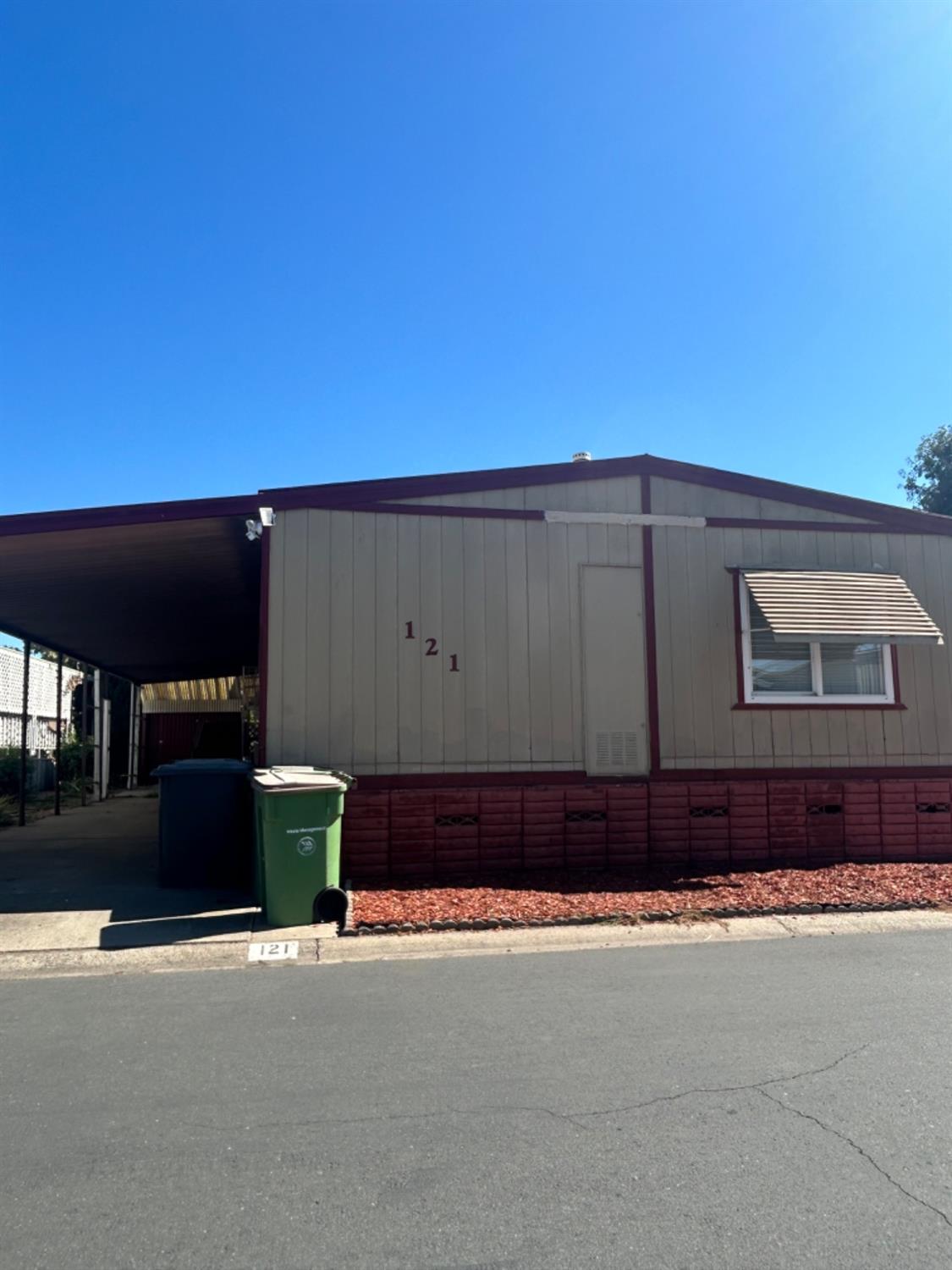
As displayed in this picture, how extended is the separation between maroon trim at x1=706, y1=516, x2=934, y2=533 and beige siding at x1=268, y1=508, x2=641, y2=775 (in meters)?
1.51

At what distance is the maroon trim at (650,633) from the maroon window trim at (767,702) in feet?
3.01

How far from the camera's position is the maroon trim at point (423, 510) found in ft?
30.6

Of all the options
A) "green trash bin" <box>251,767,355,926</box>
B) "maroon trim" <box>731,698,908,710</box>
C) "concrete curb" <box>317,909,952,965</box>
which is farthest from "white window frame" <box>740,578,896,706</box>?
"green trash bin" <box>251,767,355,926</box>

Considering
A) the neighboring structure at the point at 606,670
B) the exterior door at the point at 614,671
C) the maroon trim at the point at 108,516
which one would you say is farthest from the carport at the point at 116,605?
the exterior door at the point at 614,671

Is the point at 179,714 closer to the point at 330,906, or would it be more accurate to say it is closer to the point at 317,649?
the point at 317,649

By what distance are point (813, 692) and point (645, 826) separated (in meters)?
2.51

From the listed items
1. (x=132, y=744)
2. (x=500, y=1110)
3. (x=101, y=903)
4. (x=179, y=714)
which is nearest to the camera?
(x=500, y=1110)

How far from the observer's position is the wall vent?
31.9ft

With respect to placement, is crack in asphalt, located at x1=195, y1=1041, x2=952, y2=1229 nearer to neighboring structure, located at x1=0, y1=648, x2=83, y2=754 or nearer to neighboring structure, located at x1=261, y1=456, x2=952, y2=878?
neighboring structure, located at x1=261, y1=456, x2=952, y2=878

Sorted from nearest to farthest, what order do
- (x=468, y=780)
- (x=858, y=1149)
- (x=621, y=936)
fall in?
(x=858, y=1149), (x=621, y=936), (x=468, y=780)

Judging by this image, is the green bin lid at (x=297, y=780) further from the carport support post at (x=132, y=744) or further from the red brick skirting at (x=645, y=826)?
the carport support post at (x=132, y=744)

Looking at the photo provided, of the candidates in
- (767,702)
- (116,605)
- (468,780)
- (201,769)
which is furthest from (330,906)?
(116,605)

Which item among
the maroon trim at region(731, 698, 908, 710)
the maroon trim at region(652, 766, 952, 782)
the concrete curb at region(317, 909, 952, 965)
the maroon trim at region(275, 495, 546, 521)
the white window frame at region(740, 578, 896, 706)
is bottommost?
the concrete curb at region(317, 909, 952, 965)

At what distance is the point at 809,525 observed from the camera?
35.0 feet
